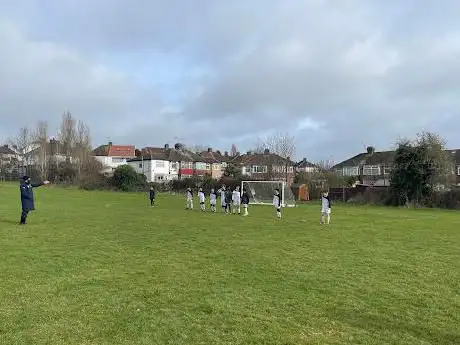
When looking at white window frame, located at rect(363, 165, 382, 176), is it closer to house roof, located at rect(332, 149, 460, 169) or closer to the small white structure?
house roof, located at rect(332, 149, 460, 169)

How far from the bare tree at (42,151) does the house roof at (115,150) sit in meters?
28.8

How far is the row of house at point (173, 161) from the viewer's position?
104162mm

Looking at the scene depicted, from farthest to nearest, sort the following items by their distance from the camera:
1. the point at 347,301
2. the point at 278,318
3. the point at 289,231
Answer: the point at 289,231
the point at 347,301
the point at 278,318

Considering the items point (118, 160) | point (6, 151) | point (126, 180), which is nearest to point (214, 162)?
point (118, 160)

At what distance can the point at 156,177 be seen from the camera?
111 metres

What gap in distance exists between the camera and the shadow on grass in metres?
6.95

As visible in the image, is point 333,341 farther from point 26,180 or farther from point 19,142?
point 19,142

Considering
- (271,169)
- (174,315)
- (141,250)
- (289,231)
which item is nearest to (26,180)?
(141,250)

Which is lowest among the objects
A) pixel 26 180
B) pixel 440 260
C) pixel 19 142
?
pixel 440 260

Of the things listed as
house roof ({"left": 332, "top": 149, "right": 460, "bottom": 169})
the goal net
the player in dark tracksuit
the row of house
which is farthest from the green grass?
the row of house

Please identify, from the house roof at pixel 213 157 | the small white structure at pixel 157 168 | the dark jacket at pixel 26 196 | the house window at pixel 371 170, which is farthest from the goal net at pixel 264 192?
the house roof at pixel 213 157

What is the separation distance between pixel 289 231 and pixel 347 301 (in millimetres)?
12455

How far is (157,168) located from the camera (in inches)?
4414

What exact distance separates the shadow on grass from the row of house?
279 feet
